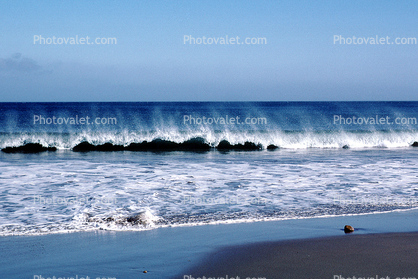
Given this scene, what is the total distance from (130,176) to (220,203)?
370 centimetres

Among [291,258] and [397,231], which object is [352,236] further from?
[291,258]

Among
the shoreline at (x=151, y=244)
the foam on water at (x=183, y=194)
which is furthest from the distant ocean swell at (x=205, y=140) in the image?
the shoreline at (x=151, y=244)

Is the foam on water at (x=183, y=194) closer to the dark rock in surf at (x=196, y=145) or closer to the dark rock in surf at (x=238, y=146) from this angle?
the dark rock in surf at (x=196, y=145)

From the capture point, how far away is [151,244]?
16.0ft

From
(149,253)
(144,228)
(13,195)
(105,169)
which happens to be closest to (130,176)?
(105,169)

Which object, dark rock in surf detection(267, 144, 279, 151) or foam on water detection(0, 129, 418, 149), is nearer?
foam on water detection(0, 129, 418, 149)

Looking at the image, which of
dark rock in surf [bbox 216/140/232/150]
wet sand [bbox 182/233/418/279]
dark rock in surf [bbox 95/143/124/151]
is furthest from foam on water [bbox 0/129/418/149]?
wet sand [bbox 182/233/418/279]

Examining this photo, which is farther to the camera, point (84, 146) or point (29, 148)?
point (84, 146)

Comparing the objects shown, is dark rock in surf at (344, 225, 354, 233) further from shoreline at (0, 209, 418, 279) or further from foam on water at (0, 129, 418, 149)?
foam on water at (0, 129, 418, 149)

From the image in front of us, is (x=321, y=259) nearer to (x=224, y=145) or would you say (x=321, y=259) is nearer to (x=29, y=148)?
(x=224, y=145)

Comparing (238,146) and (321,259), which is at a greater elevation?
(238,146)

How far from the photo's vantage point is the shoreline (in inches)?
161

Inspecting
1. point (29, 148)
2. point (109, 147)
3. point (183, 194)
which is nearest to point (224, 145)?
point (109, 147)

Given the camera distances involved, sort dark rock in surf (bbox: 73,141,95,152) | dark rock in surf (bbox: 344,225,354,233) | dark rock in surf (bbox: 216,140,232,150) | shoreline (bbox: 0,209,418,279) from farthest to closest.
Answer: dark rock in surf (bbox: 216,140,232,150) → dark rock in surf (bbox: 73,141,95,152) → dark rock in surf (bbox: 344,225,354,233) → shoreline (bbox: 0,209,418,279)
